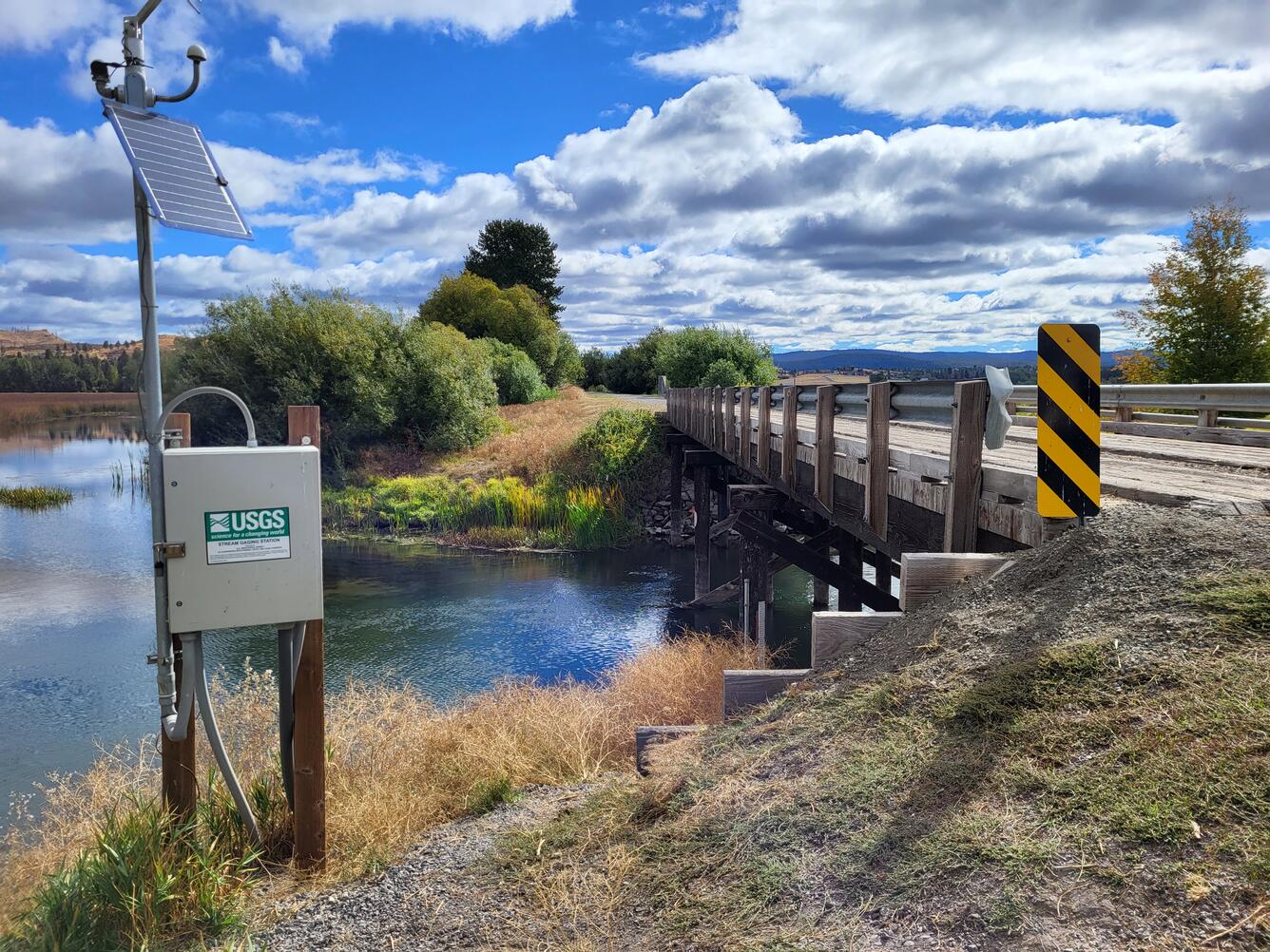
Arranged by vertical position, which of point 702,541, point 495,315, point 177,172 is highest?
point 495,315

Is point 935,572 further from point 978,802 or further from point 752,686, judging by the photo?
point 978,802

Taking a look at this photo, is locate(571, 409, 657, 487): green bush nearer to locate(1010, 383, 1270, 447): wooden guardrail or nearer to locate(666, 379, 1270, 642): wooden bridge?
locate(666, 379, 1270, 642): wooden bridge

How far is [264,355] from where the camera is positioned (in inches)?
1079

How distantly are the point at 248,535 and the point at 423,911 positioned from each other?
70.9 inches

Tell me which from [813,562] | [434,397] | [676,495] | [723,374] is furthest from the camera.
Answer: [723,374]

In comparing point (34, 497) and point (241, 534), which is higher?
point (241, 534)

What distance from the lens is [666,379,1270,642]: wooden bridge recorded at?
16.1 ft

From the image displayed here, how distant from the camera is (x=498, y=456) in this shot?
29.0 metres

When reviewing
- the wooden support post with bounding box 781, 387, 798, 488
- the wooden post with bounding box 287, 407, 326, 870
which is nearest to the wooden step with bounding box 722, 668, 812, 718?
the wooden post with bounding box 287, 407, 326, 870

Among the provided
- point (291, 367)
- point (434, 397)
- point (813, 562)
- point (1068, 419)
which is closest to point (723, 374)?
point (434, 397)

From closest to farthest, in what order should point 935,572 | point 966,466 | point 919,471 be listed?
1. point 935,572
2. point 966,466
3. point 919,471

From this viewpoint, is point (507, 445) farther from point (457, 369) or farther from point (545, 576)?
point (545, 576)

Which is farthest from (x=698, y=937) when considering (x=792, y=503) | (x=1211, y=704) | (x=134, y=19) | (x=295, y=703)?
(x=792, y=503)

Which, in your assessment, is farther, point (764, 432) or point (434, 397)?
point (434, 397)
